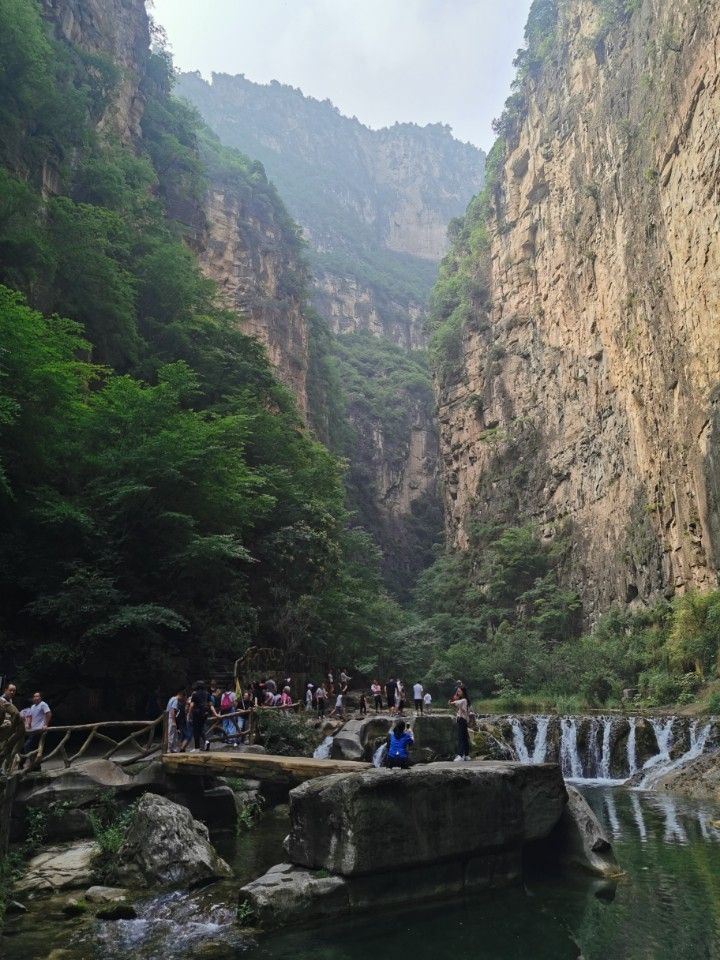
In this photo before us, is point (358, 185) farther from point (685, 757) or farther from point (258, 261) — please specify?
point (685, 757)

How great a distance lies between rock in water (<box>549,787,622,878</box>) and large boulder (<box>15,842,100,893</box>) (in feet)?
18.2

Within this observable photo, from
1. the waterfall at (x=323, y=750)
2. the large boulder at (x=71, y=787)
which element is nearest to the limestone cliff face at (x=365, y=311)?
the waterfall at (x=323, y=750)

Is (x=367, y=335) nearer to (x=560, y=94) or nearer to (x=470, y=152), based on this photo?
(x=560, y=94)

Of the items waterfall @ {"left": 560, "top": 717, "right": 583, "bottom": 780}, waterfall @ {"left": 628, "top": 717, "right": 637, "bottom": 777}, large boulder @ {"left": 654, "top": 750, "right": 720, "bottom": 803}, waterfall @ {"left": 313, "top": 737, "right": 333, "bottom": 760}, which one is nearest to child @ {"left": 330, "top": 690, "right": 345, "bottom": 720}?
waterfall @ {"left": 313, "top": 737, "right": 333, "bottom": 760}

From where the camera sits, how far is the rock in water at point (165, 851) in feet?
26.0

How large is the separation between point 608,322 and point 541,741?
815 inches

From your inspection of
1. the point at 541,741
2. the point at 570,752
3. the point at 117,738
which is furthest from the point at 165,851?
the point at 541,741

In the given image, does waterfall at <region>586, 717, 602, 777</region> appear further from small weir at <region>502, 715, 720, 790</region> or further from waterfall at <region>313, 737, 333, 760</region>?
waterfall at <region>313, 737, 333, 760</region>

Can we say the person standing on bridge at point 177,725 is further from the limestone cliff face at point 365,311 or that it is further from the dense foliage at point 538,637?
the limestone cliff face at point 365,311

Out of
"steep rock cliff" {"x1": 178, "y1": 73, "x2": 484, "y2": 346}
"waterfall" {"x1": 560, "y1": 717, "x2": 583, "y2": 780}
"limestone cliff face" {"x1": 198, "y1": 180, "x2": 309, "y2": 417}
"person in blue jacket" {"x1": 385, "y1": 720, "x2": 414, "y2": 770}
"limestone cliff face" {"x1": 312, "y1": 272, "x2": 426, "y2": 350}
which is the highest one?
"steep rock cliff" {"x1": 178, "y1": 73, "x2": 484, "y2": 346}

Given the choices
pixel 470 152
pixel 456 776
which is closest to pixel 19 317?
pixel 456 776

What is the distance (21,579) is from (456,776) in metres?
10.7

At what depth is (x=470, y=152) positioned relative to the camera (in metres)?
142

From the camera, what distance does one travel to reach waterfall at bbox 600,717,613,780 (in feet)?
60.5
